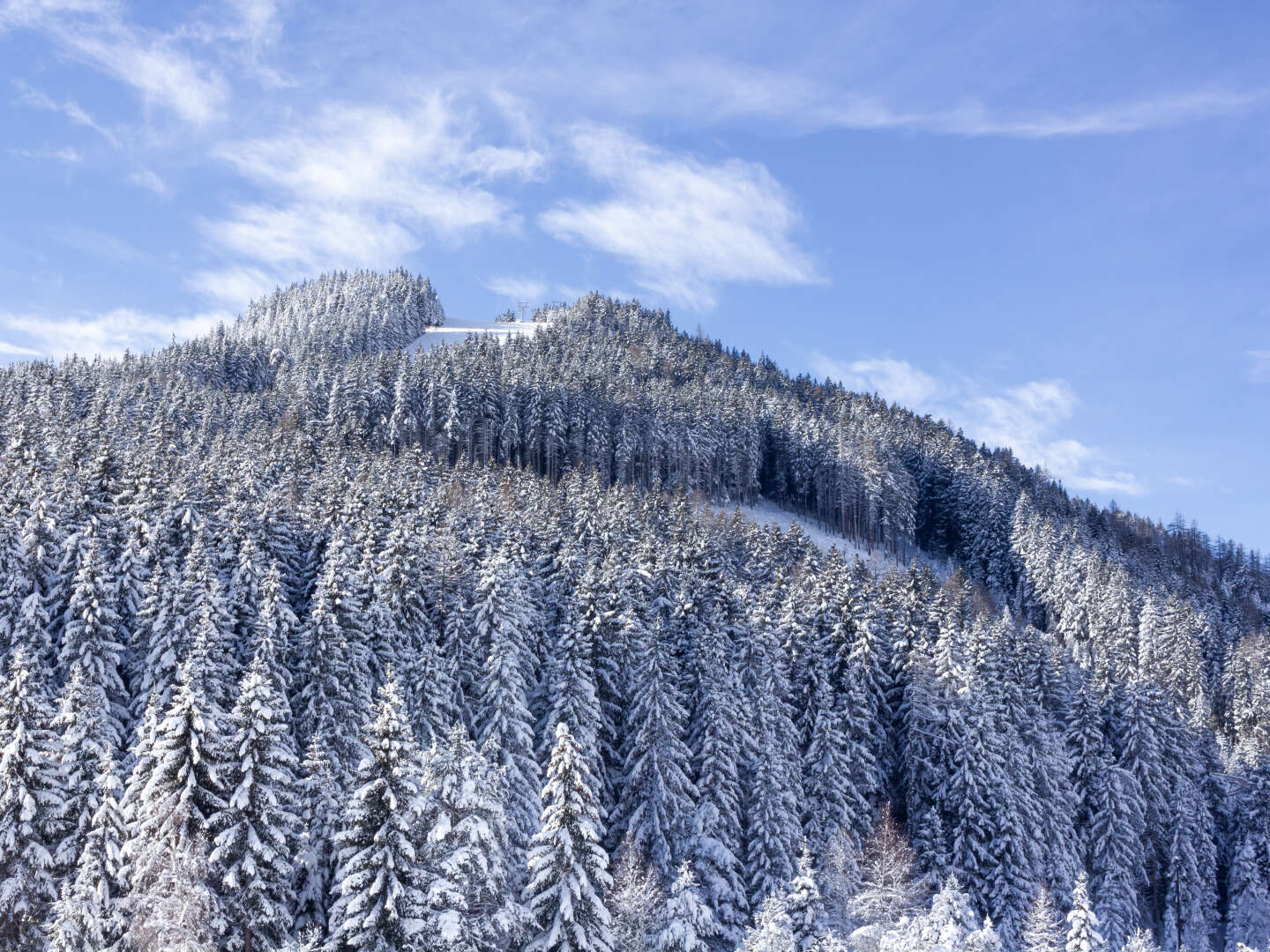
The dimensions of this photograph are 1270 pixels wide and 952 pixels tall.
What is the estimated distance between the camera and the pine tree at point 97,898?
75.6 feet

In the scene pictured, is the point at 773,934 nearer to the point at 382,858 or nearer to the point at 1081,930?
the point at 1081,930

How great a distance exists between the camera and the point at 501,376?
10862 cm

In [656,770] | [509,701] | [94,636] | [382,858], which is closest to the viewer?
[382,858]

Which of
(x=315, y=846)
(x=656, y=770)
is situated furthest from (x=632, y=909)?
(x=315, y=846)

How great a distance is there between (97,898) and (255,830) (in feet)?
16.0

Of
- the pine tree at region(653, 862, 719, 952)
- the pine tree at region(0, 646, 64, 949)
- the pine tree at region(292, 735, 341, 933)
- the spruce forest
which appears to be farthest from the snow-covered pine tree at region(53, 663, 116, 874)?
the pine tree at region(653, 862, 719, 952)

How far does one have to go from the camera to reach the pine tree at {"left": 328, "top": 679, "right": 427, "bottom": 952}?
844 inches

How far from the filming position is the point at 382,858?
21766 mm

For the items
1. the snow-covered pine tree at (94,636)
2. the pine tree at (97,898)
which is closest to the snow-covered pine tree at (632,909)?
the pine tree at (97,898)

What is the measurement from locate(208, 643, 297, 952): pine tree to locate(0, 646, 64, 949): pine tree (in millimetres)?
7118

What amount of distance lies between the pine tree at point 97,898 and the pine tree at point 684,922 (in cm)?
1720

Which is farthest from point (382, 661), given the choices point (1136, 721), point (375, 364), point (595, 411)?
point (375, 364)

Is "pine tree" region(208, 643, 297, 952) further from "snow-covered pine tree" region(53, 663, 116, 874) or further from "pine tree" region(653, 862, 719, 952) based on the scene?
"pine tree" region(653, 862, 719, 952)

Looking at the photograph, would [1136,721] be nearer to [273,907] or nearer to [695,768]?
[695,768]
